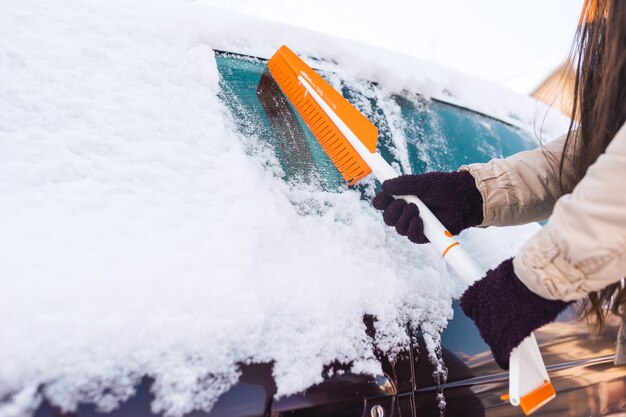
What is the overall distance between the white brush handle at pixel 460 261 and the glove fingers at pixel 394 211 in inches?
1.2

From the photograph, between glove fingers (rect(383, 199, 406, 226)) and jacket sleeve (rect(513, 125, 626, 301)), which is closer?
jacket sleeve (rect(513, 125, 626, 301))

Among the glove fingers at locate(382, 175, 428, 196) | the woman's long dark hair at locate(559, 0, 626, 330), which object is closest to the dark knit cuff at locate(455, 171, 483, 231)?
the glove fingers at locate(382, 175, 428, 196)

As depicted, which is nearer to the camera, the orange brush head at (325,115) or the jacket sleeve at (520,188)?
the jacket sleeve at (520,188)

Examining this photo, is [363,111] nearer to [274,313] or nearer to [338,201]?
[338,201]

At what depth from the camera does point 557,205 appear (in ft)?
2.83

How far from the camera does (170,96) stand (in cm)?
131

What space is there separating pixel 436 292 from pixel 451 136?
0.84m

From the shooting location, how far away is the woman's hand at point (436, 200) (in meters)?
1.25

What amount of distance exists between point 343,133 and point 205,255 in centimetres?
72

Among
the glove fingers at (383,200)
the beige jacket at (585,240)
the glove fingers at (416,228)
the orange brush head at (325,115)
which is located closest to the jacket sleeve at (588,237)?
the beige jacket at (585,240)

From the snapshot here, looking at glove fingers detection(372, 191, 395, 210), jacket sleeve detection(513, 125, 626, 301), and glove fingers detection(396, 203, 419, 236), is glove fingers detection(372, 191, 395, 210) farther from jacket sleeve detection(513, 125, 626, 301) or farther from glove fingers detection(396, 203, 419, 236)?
jacket sleeve detection(513, 125, 626, 301)

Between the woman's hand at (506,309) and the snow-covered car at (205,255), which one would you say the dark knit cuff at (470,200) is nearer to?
the snow-covered car at (205,255)

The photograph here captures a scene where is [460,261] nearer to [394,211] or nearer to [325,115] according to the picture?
[394,211]

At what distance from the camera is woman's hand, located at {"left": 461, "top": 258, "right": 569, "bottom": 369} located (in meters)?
0.92
